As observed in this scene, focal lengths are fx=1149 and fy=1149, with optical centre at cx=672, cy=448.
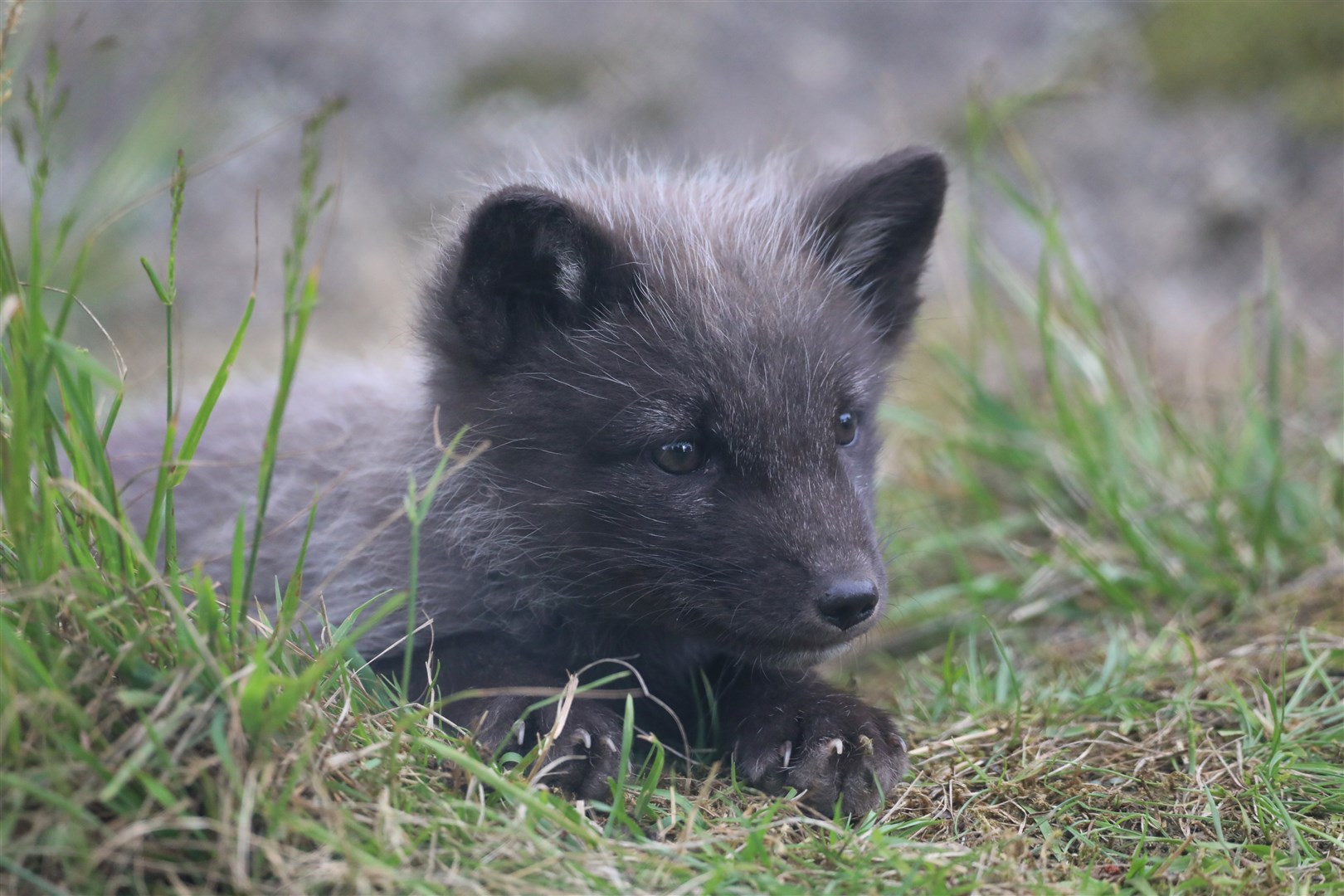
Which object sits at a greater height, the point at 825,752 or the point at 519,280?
the point at 519,280

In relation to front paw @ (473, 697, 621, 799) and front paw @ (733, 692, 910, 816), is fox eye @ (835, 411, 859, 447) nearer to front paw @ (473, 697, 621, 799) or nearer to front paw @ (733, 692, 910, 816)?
front paw @ (733, 692, 910, 816)

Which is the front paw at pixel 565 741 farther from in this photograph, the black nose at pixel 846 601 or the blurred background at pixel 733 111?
the blurred background at pixel 733 111

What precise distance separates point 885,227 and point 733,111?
17.1 ft

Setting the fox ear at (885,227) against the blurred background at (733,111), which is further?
the blurred background at (733,111)

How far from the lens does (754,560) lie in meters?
2.60

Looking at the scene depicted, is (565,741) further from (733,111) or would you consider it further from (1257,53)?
(1257,53)

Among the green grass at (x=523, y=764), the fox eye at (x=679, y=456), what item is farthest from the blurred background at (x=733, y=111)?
the fox eye at (x=679, y=456)

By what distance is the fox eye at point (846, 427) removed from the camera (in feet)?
9.73

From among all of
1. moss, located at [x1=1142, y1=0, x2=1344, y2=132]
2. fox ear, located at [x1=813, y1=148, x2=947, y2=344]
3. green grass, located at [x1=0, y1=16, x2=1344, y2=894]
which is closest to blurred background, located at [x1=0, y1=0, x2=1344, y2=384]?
moss, located at [x1=1142, y1=0, x2=1344, y2=132]

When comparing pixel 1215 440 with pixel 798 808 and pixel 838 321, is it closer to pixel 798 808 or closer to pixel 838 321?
pixel 838 321

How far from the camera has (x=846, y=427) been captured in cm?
303

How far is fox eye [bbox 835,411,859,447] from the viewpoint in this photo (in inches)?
117

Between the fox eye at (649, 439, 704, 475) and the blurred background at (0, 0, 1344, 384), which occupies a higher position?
the blurred background at (0, 0, 1344, 384)

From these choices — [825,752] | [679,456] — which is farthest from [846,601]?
[679,456]
